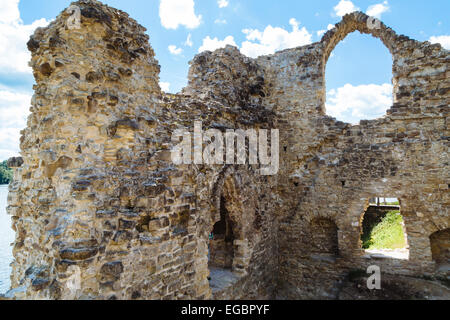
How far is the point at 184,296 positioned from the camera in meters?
3.53

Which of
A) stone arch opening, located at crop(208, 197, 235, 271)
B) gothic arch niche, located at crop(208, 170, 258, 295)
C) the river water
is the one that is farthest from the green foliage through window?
gothic arch niche, located at crop(208, 170, 258, 295)

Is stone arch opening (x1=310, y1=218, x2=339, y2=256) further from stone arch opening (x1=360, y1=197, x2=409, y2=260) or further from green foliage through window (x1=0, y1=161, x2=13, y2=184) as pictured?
green foliage through window (x1=0, y1=161, x2=13, y2=184)

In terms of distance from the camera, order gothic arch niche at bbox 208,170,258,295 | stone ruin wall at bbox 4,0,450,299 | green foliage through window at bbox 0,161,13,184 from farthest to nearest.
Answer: green foliage through window at bbox 0,161,13,184 < gothic arch niche at bbox 208,170,258,295 < stone ruin wall at bbox 4,0,450,299

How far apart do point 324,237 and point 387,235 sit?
449cm

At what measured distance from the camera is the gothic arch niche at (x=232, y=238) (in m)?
5.23

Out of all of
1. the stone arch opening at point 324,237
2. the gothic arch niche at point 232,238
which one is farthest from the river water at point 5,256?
the stone arch opening at point 324,237

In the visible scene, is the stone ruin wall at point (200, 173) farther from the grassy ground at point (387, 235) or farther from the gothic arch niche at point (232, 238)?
the grassy ground at point (387, 235)

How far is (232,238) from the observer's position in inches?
226

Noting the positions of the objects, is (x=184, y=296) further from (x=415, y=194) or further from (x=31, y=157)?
(x=415, y=194)

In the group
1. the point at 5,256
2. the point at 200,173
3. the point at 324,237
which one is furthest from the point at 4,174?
the point at 324,237

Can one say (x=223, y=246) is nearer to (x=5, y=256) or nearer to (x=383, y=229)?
(x=5, y=256)

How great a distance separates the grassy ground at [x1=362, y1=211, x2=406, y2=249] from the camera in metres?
9.05

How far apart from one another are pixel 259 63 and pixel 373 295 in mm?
6869

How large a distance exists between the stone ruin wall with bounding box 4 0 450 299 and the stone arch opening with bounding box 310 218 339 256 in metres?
0.03
